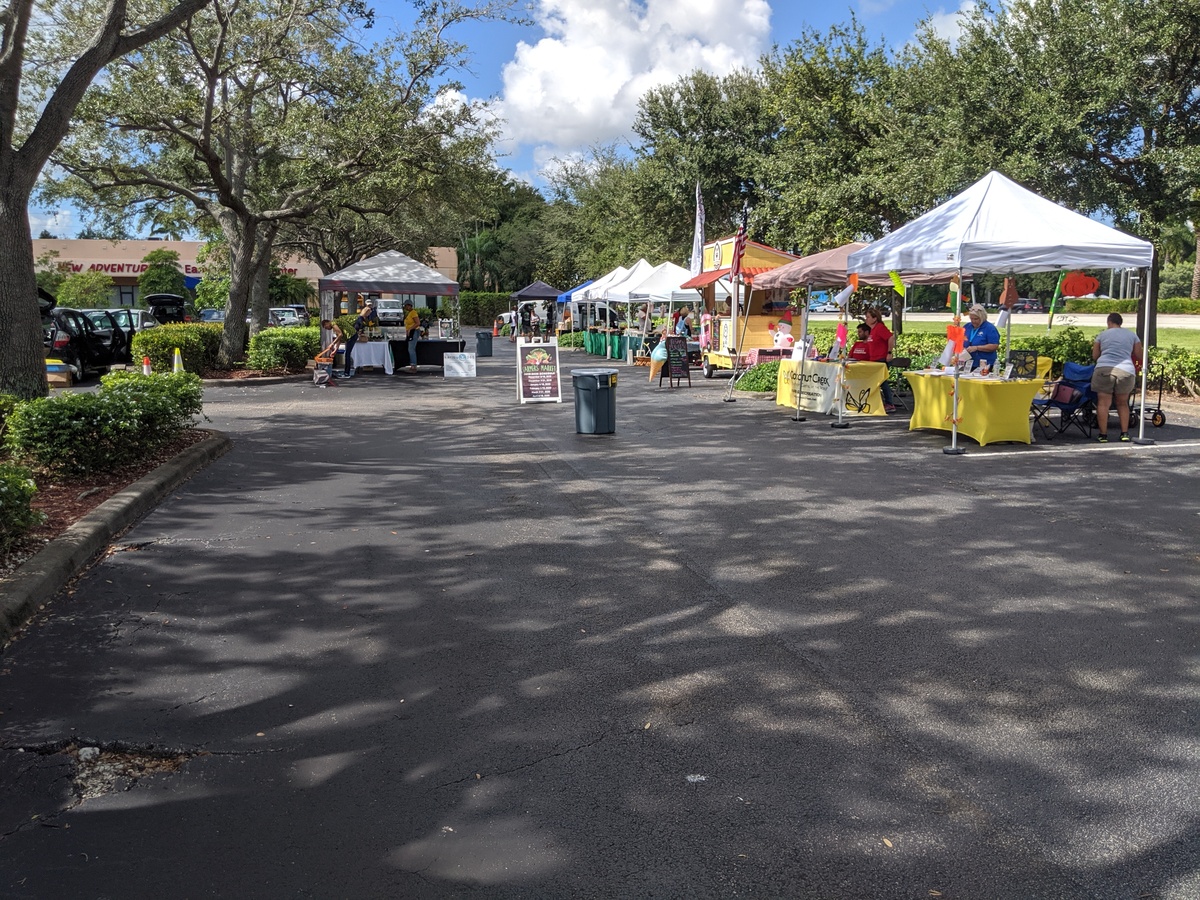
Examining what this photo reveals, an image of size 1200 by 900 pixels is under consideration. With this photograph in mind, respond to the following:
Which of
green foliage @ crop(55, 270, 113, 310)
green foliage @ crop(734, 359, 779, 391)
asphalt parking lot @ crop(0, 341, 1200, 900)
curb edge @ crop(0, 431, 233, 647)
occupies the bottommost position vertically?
asphalt parking lot @ crop(0, 341, 1200, 900)

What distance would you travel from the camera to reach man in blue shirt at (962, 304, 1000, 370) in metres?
13.4

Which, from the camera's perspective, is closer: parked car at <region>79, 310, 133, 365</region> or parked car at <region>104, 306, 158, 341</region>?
parked car at <region>79, 310, 133, 365</region>

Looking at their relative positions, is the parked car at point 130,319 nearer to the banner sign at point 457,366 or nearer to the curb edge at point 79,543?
the banner sign at point 457,366

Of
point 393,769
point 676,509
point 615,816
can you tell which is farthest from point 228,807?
point 676,509

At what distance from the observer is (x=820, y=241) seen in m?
27.8

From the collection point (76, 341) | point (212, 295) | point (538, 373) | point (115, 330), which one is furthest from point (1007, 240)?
point (212, 295)

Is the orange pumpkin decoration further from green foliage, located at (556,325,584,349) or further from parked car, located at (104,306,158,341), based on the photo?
green foliage, located at (556,325,584,349)

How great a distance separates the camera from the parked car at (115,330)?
25172 mm

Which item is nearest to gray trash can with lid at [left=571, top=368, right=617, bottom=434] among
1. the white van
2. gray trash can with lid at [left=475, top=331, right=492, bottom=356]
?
gray trash can with lid at [left=475, top=331, right=492, bottom=356]

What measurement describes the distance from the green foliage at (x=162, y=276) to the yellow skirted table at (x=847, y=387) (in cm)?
4394

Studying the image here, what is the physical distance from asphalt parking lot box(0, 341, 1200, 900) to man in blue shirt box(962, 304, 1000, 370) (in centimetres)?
417

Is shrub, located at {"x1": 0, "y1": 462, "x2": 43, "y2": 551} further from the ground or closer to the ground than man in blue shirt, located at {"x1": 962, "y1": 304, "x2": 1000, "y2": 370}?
closer to the ground

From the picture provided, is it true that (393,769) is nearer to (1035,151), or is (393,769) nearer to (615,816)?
(615,816)

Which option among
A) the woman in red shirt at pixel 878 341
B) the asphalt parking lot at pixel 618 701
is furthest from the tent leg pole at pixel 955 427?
the woman in red shirt at pixel 878 341
